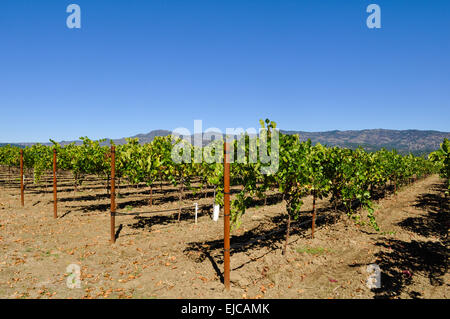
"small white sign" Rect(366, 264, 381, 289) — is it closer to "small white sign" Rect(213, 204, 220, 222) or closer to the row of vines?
the row of vines

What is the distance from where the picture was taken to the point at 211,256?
1027cm

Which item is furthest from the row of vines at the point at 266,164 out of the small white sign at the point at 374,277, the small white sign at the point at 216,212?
the small white sign at the point at 374,277

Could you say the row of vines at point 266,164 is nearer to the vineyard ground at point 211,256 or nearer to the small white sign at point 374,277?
the vineyard ground at point 211,256

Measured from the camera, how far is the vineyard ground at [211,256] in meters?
7.67

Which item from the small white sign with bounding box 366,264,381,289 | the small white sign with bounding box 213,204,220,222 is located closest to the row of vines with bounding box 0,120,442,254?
the small white sign with bounding box 213,204,220,222

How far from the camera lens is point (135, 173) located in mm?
16656

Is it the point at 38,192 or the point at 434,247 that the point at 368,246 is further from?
the point at 38,192

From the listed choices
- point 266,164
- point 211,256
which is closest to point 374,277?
point 266,164

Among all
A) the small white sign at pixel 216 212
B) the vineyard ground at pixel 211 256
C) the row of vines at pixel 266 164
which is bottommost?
the vineyard ground at pixel 211 256

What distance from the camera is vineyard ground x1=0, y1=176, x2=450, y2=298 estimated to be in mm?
7672

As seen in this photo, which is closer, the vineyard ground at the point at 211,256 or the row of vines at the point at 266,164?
the vineyard ground at the point at 211,256

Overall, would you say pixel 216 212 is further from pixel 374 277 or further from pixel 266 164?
pixel 374 277
